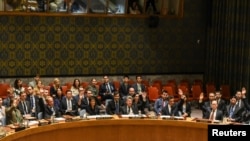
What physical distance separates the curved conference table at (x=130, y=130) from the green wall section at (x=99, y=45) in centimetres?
622

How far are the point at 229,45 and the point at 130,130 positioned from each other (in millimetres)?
7702

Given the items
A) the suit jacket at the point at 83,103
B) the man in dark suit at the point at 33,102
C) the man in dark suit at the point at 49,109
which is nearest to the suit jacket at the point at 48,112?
the man in dark suit at the point at 49,109

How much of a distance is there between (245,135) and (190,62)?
1234 cm

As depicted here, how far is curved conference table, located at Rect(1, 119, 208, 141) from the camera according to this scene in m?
12.9

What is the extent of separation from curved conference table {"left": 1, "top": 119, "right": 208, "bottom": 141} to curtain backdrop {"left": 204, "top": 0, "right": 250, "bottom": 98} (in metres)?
6.18

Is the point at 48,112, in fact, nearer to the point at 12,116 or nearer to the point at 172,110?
the point at 12,116

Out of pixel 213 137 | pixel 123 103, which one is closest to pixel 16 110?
pixel 123 103

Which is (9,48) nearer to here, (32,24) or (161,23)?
(32,24)

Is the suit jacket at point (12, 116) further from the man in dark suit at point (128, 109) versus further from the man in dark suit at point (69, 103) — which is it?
the man in dark suit at point (128, 109)

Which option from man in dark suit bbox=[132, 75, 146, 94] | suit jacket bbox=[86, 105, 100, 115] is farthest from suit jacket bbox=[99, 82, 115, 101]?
suit jacket bbox=[86, 105, 100, 115]

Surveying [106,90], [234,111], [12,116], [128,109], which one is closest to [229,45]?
[106,90]

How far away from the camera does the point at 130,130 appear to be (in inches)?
533

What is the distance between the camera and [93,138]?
1329cm

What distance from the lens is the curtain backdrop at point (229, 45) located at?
748 inches
